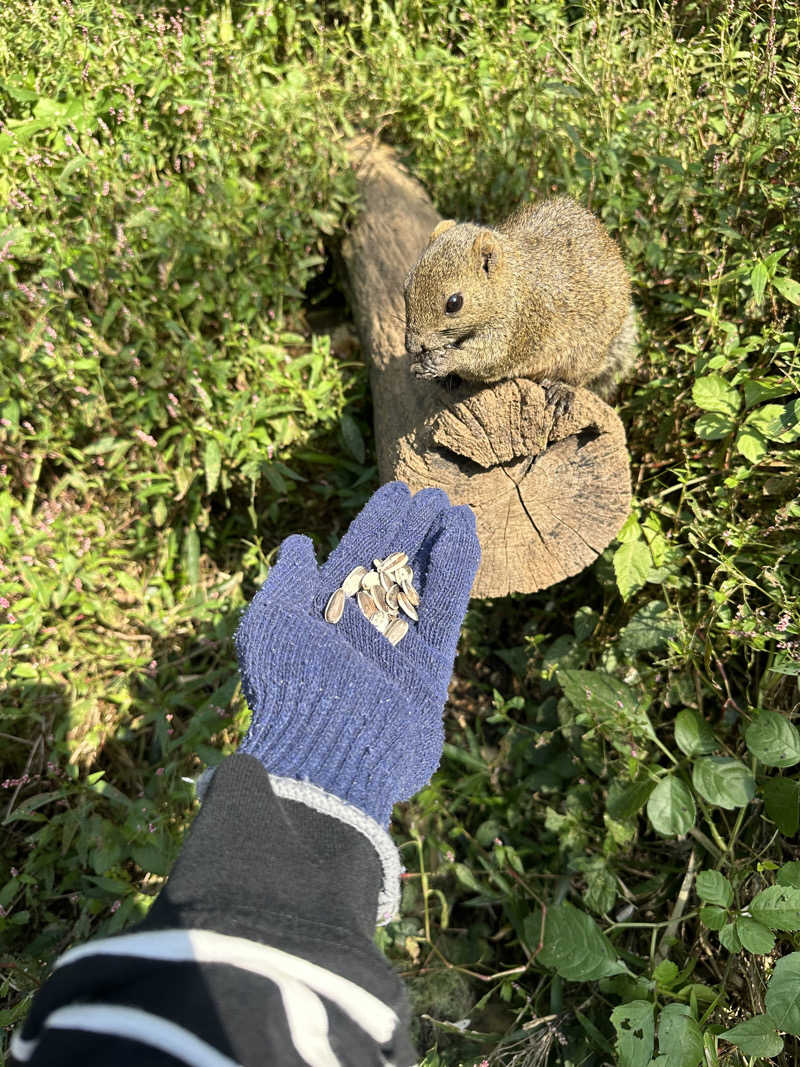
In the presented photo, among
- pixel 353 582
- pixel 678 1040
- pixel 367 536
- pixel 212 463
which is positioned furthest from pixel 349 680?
pixel 212 463

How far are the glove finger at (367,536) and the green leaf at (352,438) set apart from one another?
3.50 feet

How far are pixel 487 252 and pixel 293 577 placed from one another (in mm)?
1493

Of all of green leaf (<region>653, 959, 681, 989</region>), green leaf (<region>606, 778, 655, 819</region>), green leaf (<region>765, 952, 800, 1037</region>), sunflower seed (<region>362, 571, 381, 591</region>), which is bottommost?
green leaf (<region>653, 959, 681, 989</region>)

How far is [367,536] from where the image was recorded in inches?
86.1

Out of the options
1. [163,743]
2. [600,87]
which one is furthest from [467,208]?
[163,743]

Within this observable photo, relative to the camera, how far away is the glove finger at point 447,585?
2.01 metres

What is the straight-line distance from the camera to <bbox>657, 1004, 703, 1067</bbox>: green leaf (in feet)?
6.15

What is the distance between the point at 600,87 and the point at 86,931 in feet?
12.6

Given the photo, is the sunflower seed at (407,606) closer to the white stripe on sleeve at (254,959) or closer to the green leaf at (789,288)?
the white stripe on sleeve at (254,959)

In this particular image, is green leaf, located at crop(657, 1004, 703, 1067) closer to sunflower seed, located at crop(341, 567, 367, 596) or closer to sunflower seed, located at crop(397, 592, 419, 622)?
sunflower seed, located at crop(397, 592, 419, 622)

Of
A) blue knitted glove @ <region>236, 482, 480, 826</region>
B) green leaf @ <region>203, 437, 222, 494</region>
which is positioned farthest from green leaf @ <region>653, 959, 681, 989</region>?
green leaf @ <region>203, 437, 222, 494</region>

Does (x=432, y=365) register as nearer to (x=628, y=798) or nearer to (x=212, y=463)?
(x=212, y=463)

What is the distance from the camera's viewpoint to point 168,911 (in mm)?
1221

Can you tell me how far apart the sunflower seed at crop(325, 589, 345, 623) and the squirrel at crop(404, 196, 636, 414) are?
3.26 feet
